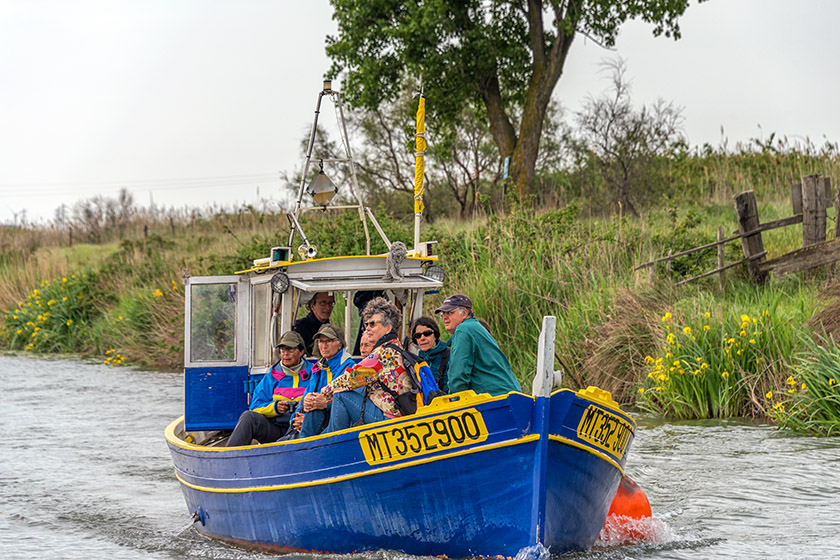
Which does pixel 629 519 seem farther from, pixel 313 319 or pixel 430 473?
pixel 313 319

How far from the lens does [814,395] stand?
12.6m

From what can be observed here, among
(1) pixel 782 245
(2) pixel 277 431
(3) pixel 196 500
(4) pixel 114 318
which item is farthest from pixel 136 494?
(4) pixel 114 318

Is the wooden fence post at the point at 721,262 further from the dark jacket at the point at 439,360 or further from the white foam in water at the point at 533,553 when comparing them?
the white foam in water at the point at 533,553

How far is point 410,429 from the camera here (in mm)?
7688

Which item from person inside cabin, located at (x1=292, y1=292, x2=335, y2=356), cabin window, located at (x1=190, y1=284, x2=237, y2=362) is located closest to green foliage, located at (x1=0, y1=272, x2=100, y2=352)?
cabin window, located at (x1=190, y1=284, x2=237, y2=362)

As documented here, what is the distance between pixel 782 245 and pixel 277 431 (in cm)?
1164

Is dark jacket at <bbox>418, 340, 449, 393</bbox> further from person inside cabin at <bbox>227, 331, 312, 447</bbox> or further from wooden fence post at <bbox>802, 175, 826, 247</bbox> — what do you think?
wooden fence post at <bbox>802, 175, 826, 247</bbox>

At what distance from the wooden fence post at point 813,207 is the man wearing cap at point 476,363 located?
31.3 feet

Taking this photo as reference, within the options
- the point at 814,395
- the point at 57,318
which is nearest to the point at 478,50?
the point at 57,318

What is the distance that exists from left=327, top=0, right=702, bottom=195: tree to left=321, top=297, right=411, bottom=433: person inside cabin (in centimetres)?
2063

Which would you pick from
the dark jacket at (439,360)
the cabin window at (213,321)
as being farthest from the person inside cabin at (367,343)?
the cabin window at (213,321)

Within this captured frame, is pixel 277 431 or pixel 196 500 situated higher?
pixel 277 431

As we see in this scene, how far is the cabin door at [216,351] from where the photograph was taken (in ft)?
34.6

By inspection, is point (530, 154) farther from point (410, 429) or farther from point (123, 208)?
point (410, 429)
